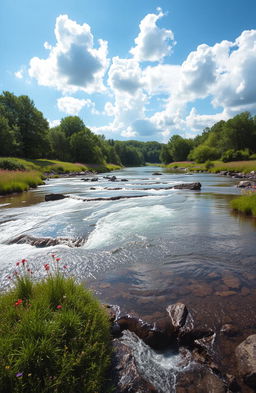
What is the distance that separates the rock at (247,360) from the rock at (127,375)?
1258 mm

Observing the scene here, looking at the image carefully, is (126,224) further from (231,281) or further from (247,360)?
(247,360)

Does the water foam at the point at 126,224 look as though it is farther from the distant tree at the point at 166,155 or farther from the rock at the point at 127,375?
the distant tree at the point at 166,155

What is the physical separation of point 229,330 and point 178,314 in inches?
34.9

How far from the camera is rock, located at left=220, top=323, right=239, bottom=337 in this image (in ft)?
12.4

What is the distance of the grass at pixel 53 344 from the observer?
2.39 meters

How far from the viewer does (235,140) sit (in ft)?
271

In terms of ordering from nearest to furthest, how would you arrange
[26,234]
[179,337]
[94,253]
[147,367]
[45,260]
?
1. [147,367]
2. [179,337]
3. [45,260]
4. [94,253]
5. [26,234]

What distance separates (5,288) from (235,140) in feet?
301

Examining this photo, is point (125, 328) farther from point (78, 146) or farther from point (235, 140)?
point (235, 140)

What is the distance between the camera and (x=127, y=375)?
2.99 metres

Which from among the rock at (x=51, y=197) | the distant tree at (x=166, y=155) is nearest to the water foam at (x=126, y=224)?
the rock at (x=51, y=197)

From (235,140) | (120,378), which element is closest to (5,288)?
(120,378)

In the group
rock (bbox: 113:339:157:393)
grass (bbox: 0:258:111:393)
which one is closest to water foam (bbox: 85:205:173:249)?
grass (bbox: 0:258:111:393)

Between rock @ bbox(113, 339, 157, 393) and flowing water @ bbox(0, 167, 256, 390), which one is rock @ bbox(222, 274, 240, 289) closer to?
flowing water @ bbox(0, 167, 256, 390)
